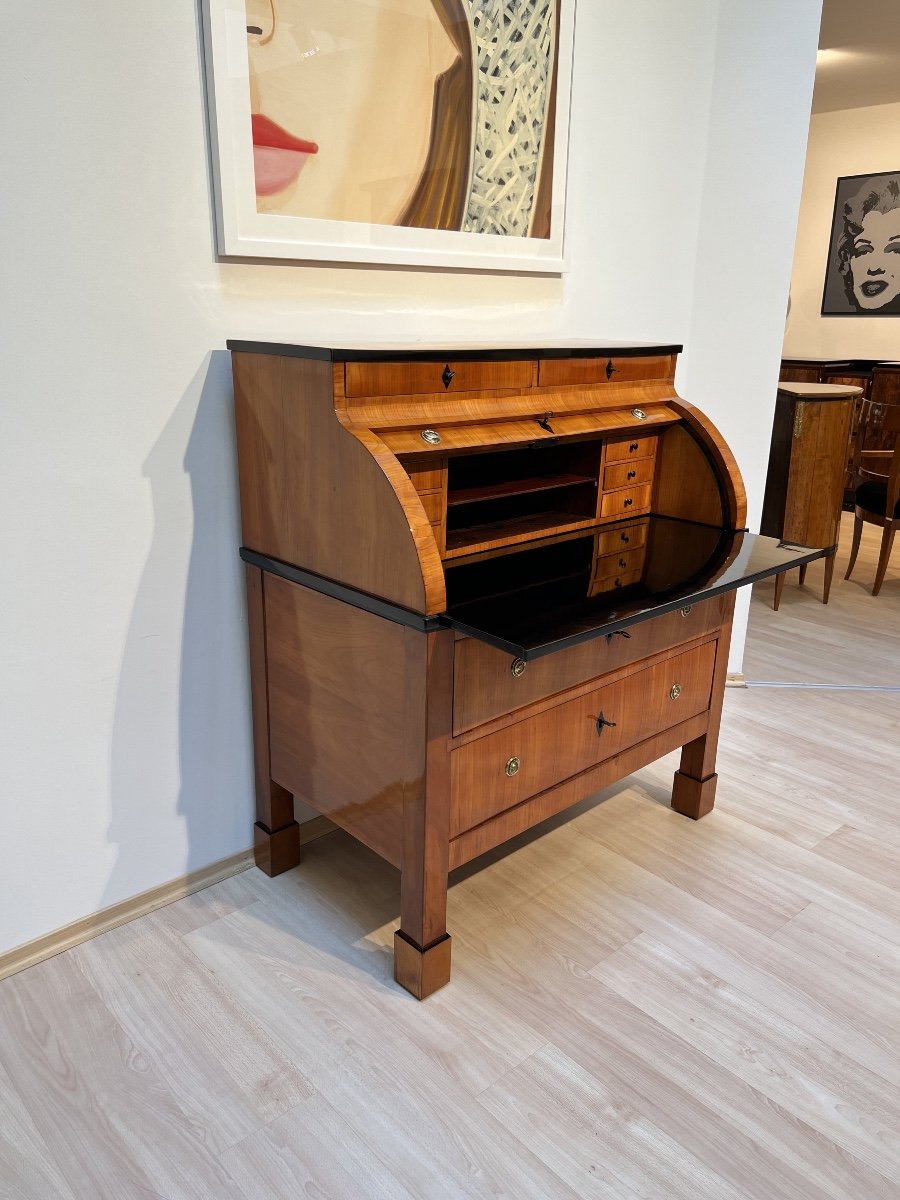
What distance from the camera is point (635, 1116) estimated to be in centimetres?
115

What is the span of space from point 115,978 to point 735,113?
2175 millimetres

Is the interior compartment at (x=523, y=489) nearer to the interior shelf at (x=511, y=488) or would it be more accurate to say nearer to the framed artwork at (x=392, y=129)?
the interior shelf at (x=511, y=488)

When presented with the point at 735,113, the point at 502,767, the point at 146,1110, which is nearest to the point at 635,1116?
the point at 502,767

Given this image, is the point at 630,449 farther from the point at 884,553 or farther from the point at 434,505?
the point at 884,553

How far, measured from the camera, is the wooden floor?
108cm

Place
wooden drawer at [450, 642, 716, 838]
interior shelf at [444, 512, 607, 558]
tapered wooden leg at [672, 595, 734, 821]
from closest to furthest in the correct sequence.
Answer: wooden drawer at [450, 642, 716, 838]
interior shelf at [444, 512, 607, 558]
tapered wooden leg at [672, 595, 734, 821]

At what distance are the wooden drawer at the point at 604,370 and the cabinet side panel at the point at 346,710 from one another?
506 millimetres

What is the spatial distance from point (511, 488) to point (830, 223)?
4.40 metres

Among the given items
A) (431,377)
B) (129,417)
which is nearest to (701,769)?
(431,377)

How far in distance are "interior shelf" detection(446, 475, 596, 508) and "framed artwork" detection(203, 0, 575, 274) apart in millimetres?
426

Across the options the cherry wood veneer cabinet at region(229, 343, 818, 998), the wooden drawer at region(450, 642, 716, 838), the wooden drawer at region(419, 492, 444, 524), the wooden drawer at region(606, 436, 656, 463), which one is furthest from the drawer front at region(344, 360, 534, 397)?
the wooden drawer at region(450, 642, 716, 838)

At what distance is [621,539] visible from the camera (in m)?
1.57

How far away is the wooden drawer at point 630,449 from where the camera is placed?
1.60 meters

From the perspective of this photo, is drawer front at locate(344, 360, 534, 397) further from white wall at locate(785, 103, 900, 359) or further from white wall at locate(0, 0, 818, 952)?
white wall at locate(785, 103, 900, 359)
